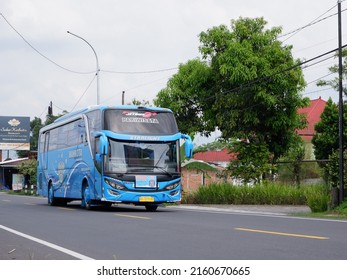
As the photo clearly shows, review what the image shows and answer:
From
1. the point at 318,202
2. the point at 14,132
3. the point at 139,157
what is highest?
the point at 14,132

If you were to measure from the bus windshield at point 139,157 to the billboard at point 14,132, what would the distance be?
234ft

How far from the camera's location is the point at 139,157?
78.8 feet

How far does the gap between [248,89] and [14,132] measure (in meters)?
59.0

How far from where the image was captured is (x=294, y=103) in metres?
40.7

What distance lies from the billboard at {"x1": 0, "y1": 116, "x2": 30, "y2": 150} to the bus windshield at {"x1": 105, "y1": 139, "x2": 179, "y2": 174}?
71.4 m

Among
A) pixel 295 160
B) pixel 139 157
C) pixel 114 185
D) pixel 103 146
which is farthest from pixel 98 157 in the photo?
pixel 295 160

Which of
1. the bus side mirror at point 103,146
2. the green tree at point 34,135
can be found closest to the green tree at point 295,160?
the bus side mirror at point 103,146

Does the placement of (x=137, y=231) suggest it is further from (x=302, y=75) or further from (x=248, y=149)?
(x=302, y=75)

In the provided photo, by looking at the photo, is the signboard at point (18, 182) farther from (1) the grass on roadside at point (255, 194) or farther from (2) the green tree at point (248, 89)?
(1) the grass on roadside at point (255, 194)

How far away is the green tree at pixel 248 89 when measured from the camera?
3956cm

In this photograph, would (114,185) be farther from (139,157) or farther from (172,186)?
(172,186)

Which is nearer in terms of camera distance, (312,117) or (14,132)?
(312,117)

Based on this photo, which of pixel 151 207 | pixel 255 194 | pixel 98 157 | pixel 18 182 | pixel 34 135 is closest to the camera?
pixel 98 157

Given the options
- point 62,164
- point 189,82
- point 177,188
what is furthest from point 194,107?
point 177,188
